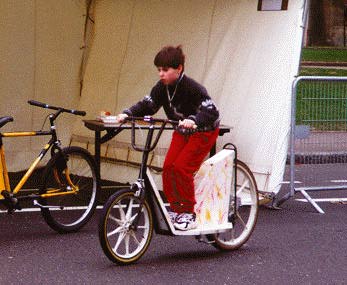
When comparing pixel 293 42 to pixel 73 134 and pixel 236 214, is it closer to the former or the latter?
pixel 236 214

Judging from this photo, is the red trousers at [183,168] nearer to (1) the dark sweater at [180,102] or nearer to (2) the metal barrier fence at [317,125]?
(1) the dark sweater at [180,102]

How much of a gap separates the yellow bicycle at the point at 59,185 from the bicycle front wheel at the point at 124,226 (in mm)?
1242

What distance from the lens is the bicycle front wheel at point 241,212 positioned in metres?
8.23

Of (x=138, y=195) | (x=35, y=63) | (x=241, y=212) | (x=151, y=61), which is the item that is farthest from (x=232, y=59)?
(x=138, y=195)

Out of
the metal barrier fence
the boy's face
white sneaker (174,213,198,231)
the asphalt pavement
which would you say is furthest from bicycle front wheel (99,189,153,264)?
the metal barrier fence

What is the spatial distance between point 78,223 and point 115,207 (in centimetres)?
188

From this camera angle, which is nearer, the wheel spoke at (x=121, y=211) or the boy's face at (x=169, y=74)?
the wheel spoke at (x=121, y=211)

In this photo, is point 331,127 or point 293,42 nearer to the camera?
point 293,42

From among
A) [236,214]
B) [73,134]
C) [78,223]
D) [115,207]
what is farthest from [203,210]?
[73,134]

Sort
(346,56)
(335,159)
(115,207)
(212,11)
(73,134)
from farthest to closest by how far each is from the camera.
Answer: (346,56) < (73,134) < (335,159) < (212,11) < (115,207)

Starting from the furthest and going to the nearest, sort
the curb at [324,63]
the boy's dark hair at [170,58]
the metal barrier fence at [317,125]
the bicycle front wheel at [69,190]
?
the curb at [324,63], the metal barrier fence at [317,125], the bicycle front wheel at [69,190], the boy's dark hair at [170,58]

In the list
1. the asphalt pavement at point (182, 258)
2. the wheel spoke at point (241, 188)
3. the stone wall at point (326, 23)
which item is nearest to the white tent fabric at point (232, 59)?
the asphalt pavement at point (182, 258)

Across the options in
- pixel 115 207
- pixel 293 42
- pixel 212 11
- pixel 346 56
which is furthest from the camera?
pixel 346 56

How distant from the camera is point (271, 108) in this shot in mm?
10484
